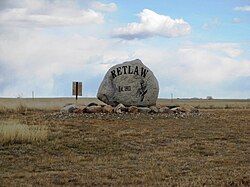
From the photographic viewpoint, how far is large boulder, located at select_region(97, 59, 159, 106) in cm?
2825

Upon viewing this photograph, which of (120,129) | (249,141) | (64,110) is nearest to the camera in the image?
(249,141)

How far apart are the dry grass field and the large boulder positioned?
4834 millimetres

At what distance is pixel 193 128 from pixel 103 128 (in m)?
3.50

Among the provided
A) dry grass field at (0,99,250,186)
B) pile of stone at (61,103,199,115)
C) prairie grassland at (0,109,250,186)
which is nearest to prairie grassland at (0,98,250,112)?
pile of stone at (61,103,199,115)

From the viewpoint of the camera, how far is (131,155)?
48.2 feet

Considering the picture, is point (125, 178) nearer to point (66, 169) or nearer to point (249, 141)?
point (66, 169)

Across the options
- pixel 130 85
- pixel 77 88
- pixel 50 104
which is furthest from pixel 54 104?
pixel 130 85

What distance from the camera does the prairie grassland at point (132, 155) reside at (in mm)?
11148

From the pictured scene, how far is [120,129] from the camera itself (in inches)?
810

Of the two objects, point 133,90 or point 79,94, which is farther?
point 79,94

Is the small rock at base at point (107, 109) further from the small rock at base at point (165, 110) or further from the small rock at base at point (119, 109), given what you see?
the small rock at base at point (165, 110)

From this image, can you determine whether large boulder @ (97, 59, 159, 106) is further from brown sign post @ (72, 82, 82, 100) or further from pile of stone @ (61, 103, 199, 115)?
brown sign post @ (72, 82, 82, 100)

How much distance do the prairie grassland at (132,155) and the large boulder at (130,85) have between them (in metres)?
4.91

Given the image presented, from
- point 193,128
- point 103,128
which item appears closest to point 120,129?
point 103,128
